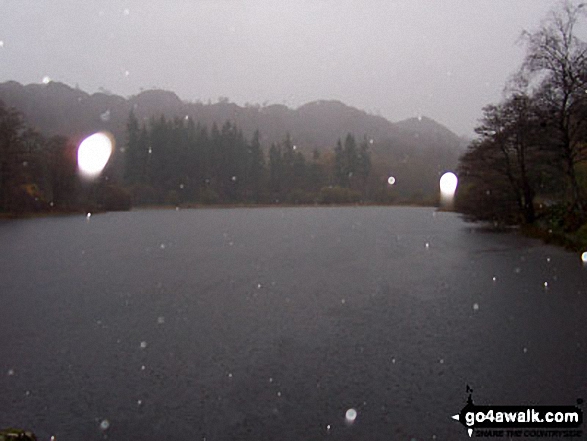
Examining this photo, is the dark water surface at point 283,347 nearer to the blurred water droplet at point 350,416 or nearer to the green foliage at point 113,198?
the blurred water droplet at point 350,416

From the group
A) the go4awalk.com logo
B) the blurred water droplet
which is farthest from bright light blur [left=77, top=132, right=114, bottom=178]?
the go4awalk.com logo

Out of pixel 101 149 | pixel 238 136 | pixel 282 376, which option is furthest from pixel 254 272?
pixel 238 136

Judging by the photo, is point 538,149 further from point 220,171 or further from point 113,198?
point 220,171

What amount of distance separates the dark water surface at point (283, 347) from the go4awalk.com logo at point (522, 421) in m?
0.24

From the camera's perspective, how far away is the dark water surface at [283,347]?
6430 millimetres

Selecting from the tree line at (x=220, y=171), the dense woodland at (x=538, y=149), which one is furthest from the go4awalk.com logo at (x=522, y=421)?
the tree line at (x=220, y=171)

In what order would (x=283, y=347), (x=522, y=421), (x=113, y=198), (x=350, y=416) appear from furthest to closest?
(x=113, y=198), (x=283, y=347), (x=350, y=416), (x=522, y=421)

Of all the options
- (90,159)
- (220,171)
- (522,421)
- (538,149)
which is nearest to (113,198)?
(90,159)

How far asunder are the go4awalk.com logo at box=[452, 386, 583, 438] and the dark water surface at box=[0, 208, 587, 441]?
9.3 inches

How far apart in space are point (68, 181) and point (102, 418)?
2962 inches

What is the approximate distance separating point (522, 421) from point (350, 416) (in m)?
2.36

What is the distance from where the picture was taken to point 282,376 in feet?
25.9

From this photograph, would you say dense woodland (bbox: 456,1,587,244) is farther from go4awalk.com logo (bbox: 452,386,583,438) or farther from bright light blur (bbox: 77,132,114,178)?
bright light blur (bbox: 77,132,114,178)

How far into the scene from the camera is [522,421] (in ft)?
20.2
